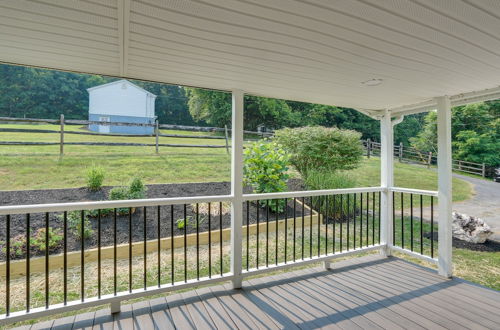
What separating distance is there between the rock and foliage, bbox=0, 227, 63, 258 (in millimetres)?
6027

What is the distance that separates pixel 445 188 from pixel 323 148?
341 centimetres

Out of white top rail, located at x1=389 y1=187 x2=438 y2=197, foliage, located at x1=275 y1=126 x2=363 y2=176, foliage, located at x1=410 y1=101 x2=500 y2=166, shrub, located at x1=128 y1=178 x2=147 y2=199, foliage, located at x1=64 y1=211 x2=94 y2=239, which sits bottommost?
foliage, located at x1=64 y1=211 x2=94 y2=239

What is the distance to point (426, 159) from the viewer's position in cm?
1391

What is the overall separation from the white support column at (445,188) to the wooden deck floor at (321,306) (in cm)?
21

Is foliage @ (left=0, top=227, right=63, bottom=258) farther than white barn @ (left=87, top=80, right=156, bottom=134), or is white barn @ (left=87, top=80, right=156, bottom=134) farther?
white barn @ (left=87, top=80, right=156, bottom=134)

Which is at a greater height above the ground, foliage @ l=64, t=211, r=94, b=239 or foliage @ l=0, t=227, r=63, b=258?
foliage @ l=64, t=211, r=94, b=239

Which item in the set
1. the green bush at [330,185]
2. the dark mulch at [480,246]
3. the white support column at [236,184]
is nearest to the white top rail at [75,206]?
the white support column at [236,184]

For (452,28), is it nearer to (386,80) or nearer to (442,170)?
(386,80)

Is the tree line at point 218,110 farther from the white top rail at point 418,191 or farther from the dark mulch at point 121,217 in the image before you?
the white top rail at point 418,191

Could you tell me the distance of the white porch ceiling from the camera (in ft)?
3.94

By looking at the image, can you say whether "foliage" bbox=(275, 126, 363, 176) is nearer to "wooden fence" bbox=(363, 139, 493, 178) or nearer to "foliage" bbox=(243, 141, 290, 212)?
"foliage" bbox=(243, 141, 290, 212)

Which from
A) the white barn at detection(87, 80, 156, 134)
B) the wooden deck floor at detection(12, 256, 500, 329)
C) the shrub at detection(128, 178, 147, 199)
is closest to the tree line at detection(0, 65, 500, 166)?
the white barn at detection(87, 80, 156, 134)

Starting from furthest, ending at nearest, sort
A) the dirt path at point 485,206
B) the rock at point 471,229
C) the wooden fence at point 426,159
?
the wooden fence at point 426,159
the dirt path at point 485,206
the rock at point 471,229

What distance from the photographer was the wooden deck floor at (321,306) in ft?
6.77
